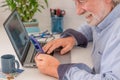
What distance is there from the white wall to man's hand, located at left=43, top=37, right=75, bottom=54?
19.5 inches

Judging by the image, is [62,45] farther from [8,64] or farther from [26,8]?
[26,8]

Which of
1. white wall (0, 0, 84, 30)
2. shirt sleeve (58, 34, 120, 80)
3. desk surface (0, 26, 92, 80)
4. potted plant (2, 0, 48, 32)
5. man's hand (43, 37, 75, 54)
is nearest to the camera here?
shirt sleeve (58, 34, 120, 80)

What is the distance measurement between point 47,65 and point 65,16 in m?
Result: 0.88

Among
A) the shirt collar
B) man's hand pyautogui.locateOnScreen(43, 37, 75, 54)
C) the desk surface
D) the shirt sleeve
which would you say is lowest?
the desk surface

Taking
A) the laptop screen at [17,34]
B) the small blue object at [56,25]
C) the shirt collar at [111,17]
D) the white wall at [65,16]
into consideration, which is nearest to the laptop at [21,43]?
the laptop screen at [17,34]

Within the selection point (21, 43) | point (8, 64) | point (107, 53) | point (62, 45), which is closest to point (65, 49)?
point (62, 45)

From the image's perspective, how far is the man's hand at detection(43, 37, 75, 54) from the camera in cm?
146

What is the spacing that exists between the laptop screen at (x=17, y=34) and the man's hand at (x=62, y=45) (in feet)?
0.40

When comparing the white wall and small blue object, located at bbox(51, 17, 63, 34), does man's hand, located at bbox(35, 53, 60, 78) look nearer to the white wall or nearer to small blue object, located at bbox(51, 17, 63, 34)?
small blue object, located at bbox(51, 17, 63, 34)

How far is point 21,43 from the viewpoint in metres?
1.38

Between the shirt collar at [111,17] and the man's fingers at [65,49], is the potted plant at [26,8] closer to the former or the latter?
the man's fingers at [65,49]

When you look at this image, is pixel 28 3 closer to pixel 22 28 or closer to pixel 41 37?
pixel 41 37

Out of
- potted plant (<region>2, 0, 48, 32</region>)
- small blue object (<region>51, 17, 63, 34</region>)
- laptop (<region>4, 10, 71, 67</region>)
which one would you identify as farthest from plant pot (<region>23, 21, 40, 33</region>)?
laptop (<region>4, 10, 71, 67</region>)

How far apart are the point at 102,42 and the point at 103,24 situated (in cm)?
10
